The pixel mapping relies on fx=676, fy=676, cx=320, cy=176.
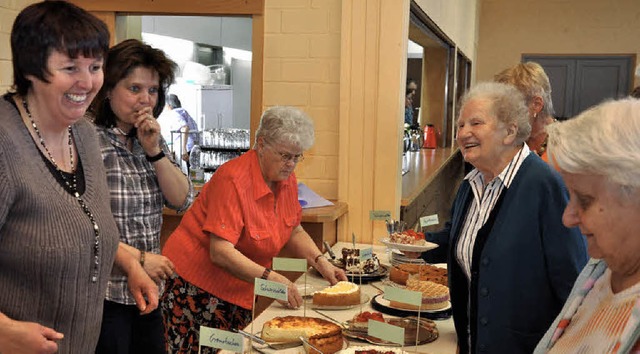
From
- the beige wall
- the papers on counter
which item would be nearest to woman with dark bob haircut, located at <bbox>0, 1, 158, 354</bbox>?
the papers on counter

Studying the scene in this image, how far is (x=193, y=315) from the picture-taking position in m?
2.59

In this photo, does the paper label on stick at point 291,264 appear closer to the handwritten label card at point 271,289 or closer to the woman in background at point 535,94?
the handwritten label card at point 271,289

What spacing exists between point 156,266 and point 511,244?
1084 mm

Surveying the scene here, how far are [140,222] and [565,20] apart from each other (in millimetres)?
9783

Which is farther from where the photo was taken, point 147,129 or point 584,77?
point 584,77

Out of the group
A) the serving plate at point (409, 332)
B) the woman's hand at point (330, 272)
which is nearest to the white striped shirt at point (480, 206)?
the serving plate at point (409, 332)

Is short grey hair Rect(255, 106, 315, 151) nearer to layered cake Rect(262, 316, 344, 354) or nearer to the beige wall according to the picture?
layered cake Rect(262, 316, 344, 354)

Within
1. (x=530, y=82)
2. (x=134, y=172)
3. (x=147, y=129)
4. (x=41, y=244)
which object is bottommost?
(x=41, y=244)

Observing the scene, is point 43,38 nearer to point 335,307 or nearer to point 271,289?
point 271,289

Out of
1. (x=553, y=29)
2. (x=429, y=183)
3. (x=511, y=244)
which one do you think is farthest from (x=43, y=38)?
(x=553, y=29)

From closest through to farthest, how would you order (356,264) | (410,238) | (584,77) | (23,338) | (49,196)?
(23,338)
(49,196)
(410,238)
(356,264)
(584,77)

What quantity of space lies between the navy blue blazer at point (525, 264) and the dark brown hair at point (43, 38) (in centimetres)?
129

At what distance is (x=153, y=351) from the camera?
→ 2.26m

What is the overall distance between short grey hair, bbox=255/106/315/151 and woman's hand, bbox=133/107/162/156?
0.47 metres
